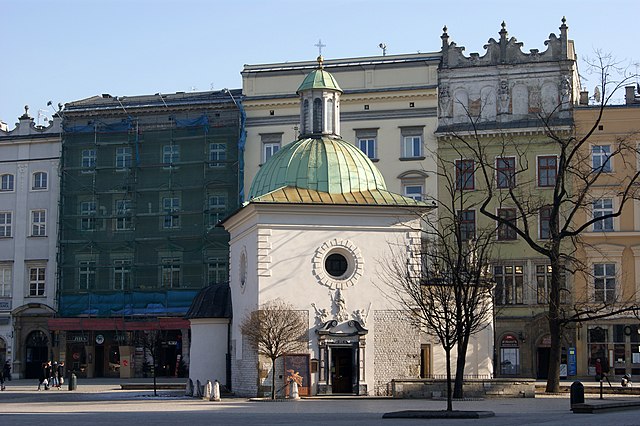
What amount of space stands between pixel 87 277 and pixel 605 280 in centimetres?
3070

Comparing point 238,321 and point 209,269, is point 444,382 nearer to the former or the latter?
point 238,321

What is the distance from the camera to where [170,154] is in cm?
6881

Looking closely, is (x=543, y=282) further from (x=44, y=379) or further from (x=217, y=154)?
(x=44, y=379)

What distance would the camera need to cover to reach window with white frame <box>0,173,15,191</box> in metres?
71.4

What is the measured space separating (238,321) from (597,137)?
25.1 meters

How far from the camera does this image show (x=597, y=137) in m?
61.2

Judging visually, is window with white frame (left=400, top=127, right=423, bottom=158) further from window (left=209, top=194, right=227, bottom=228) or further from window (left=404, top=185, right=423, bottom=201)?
window (left=209, top=194, right=227, bottom=228)

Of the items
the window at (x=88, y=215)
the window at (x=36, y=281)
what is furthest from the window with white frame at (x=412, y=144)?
the window at (x=36, y=281)

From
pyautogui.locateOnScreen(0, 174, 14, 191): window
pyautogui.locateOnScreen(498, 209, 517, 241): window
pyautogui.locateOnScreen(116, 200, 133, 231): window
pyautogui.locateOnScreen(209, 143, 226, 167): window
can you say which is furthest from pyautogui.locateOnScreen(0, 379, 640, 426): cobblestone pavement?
pyautogui.locateOnScreen(0, 174, 14, 191): window

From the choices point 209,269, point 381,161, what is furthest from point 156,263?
point 381,161

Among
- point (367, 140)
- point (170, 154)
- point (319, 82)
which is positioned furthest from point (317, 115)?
point (170, 154)

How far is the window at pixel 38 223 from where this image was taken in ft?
232

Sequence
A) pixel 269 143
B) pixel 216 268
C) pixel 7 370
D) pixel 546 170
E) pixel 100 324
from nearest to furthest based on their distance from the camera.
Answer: pixel 546 170, pixel 7 370, pixel 269 143, pixel 100 324, pixel 216 268

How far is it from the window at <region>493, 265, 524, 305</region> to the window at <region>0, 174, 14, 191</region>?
3100cm
